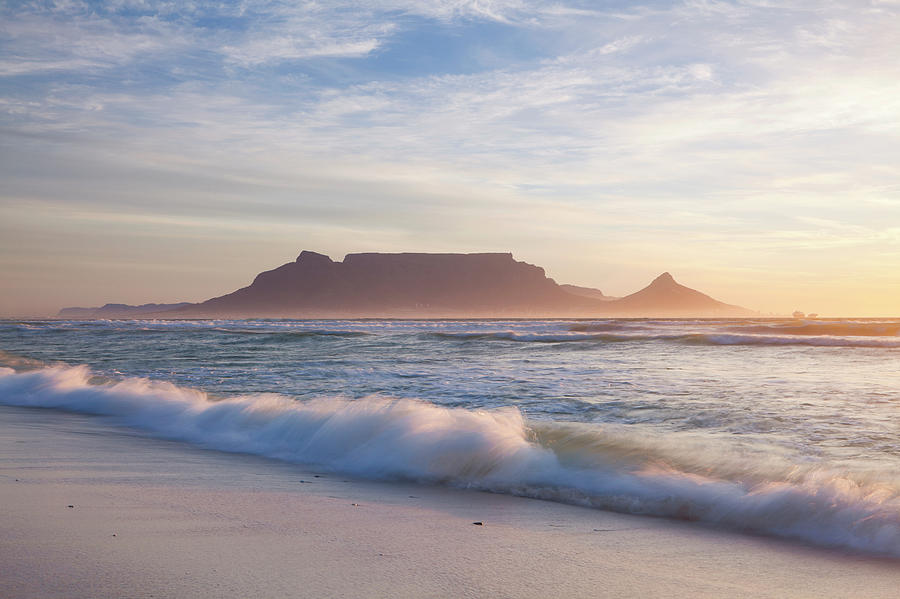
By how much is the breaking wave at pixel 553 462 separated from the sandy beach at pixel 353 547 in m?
0.25

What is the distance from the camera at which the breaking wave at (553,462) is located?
3672 millimetres

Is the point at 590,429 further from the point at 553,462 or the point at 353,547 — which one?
the point at 353,547

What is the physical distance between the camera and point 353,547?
3184 millimetres

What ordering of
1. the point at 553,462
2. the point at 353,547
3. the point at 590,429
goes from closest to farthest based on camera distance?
the point at 353,547
the point at 553,462
the point at 590,429

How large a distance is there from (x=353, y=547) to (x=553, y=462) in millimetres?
2159

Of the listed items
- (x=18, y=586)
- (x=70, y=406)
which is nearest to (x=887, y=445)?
(x=18, y=586)

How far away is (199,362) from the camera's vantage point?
1678 cm

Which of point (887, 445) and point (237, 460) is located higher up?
point (887, 445)

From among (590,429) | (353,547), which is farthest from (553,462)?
(353,547)

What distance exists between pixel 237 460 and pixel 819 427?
17.4 feet

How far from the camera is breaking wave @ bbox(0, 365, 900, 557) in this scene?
12.0ft

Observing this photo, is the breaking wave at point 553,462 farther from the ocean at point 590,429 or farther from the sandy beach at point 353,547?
the sandy beach at point 353,547

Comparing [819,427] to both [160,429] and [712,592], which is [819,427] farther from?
[160,429]

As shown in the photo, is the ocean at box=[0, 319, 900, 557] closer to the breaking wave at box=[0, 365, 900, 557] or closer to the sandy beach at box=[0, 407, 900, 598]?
the breaking wave at box=[0, 365, 900, 557]
